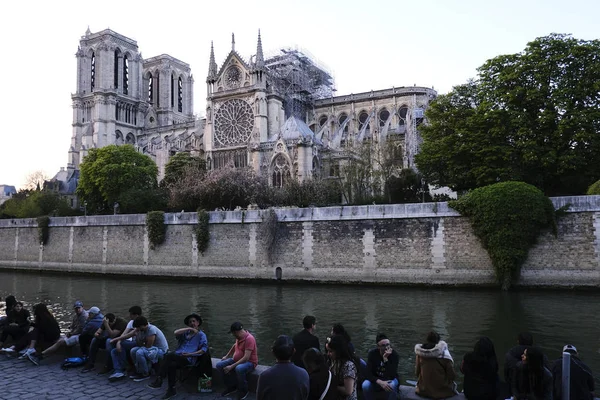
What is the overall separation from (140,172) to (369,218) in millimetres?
26781

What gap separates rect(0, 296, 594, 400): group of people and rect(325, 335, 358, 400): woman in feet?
0.03

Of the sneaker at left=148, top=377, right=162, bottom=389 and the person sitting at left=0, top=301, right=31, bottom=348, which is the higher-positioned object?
the person sitting at left=0, top=301, right=31, bottom=348

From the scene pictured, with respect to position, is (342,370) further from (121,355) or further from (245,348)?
(121,355)

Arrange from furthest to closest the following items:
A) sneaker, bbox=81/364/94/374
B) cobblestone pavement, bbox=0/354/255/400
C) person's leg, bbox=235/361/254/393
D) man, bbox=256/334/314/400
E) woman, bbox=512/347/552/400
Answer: sneaker, bbox=81/364/94/374, cobblestone pavement, bbox=0/354/255/400, person's leg, bbox=235/361/254/393, woman, bbox=512/347/552/400, man, bbox=256/334/314/400

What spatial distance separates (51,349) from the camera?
29.5 ft

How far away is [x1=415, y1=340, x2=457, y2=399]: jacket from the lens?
21.0 feet

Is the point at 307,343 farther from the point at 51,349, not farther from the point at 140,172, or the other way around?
the point at 140,172

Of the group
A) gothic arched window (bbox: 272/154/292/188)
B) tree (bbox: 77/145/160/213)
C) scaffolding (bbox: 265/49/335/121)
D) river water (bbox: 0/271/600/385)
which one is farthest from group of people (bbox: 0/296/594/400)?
scaffolding (bbox: 265/49/335/121)

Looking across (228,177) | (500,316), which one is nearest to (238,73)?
(228,177)

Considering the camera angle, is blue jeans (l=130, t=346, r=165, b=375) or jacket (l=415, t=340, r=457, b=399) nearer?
jacket (l=415, t=340, r=457, b=399)

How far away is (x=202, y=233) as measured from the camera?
2770 centimetres

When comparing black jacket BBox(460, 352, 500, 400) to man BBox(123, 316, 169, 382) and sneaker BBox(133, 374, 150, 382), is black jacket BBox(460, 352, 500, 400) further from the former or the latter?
sneaker BBox(133, 374, 150, 382)

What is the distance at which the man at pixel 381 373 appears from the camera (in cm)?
638

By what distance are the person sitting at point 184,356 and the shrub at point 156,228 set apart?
22.1 meters
